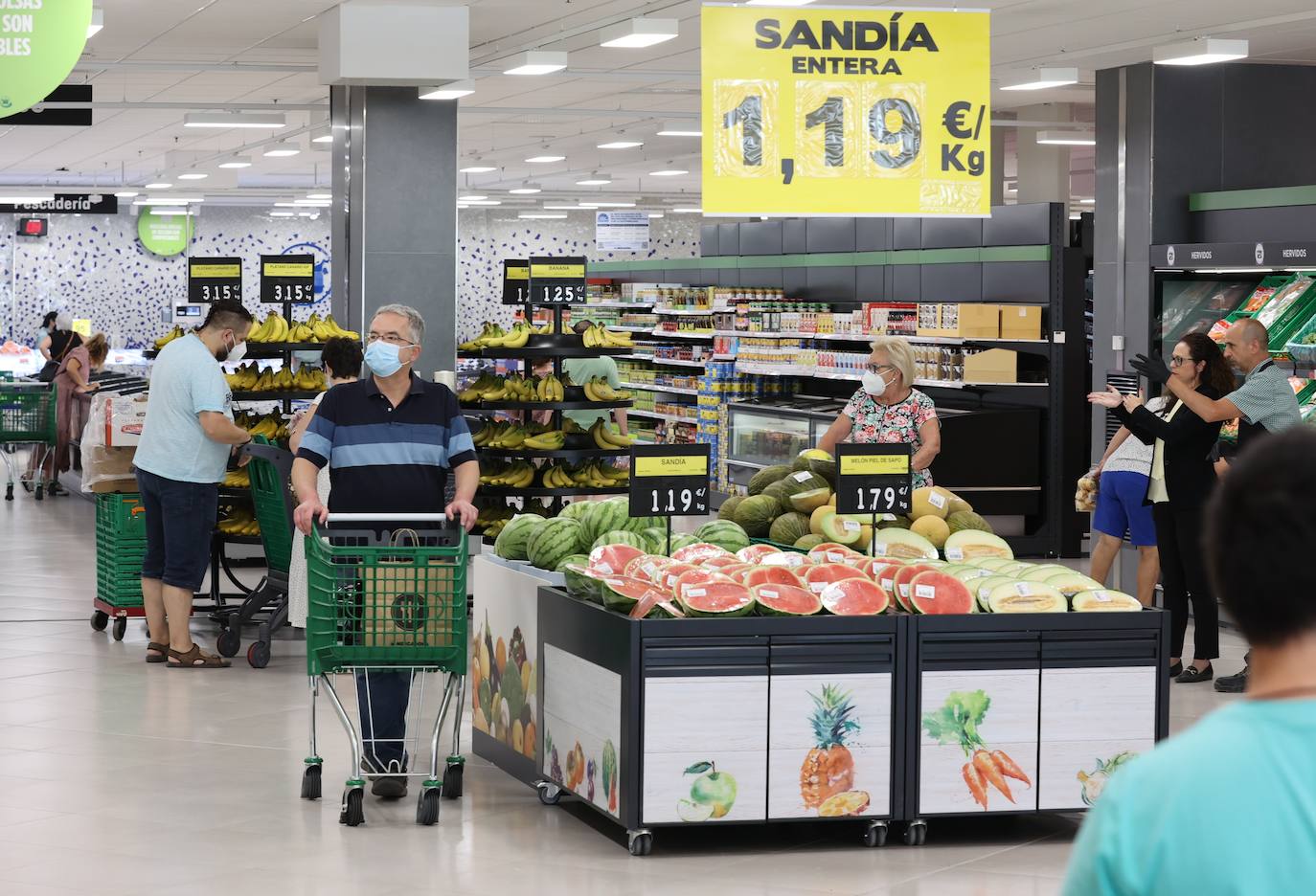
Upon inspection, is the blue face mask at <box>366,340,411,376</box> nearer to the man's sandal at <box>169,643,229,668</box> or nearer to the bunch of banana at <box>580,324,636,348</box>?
the man's sandal at <box>169,643,229,668</box>

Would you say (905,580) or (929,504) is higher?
(929,504)

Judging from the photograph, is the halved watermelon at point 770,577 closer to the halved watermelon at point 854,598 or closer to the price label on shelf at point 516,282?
the halved watermelon at point 854,598

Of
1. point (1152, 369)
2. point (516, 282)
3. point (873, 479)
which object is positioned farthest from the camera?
point (516, 282)

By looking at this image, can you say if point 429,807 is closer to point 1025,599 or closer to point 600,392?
point 1025,599

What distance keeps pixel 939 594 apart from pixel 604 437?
15.2ft

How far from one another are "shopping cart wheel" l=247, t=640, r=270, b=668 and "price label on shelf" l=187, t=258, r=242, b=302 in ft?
11.3

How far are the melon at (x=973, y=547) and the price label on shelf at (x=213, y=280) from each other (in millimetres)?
6229

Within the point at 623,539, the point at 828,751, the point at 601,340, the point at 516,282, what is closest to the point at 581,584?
the point at 623,539

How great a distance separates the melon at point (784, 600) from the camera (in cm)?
470

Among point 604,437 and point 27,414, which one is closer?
point 604,437

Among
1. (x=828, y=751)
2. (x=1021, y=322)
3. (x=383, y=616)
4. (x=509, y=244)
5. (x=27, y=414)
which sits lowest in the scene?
(x=828, y=751)

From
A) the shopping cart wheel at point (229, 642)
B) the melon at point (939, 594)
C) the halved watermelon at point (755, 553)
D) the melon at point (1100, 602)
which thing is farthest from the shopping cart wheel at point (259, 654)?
the melon at point (1100, 602)

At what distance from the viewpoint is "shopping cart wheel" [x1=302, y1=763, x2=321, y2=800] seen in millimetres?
5250

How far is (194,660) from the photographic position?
7.49m
